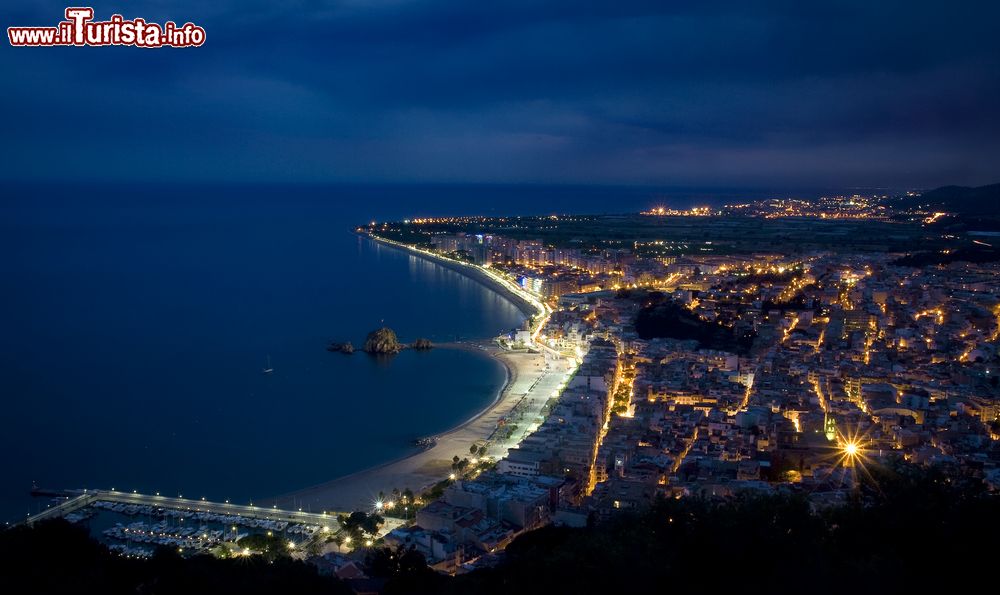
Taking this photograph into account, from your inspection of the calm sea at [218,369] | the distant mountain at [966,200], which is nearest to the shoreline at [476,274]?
the calm sea at [218,369]

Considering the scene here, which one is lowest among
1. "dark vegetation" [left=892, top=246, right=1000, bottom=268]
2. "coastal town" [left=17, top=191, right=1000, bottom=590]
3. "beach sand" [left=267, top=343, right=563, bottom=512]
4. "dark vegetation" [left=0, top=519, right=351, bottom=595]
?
"beach sand" [left=267, top=343, right=563, bottom=512]

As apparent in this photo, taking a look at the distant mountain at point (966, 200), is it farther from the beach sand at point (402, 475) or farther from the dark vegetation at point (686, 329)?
the beach sand at point (402, 475)

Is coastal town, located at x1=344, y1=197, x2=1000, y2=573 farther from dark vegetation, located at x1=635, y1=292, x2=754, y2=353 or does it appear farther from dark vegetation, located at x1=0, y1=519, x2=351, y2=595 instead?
dark vegetation, located at x1=0, y1=519, x2=351, y2=595

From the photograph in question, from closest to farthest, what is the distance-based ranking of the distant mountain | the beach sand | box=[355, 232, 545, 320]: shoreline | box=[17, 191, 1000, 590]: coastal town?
box=[17, 191, 1000, 590]: coastal town → the beach sand → box=[355, 232, 545, 320]: shoreline → the distant mountain

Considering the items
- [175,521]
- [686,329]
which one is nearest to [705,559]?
[175,521]

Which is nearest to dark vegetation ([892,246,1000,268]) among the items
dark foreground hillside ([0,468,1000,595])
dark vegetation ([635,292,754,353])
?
dark vegetation ([635,292,754,353])

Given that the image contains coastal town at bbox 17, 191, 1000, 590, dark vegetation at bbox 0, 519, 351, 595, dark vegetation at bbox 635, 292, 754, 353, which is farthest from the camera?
dark vegetation at bbox 635, 292, 754, 353

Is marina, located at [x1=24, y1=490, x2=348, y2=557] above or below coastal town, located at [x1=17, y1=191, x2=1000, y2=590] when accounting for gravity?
below

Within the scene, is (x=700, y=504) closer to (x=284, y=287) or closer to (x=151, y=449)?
(x=151, y=449)
